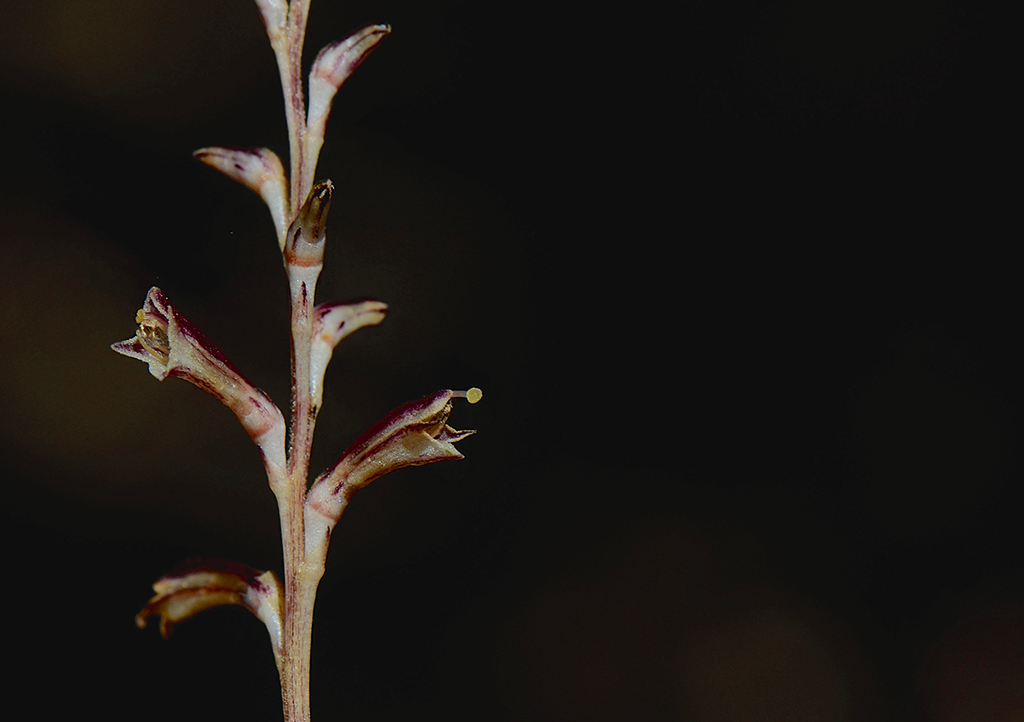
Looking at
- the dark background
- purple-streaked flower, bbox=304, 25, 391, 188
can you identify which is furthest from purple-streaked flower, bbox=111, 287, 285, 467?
the dark background

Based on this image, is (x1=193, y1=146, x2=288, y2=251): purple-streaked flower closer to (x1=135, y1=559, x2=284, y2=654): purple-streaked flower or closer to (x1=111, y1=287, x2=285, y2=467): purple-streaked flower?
(x1=111, y1=287, x2=285, y2=467): purple-streaked flower

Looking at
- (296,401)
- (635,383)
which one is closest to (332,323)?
(296,401)

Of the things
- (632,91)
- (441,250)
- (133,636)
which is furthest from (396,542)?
(632,91)

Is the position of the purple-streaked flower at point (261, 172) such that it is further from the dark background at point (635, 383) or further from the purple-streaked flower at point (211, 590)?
the dark background at point (635, 383)

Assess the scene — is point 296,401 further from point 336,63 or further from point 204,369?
point 336,63

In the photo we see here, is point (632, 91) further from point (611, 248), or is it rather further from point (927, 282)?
point (927, 282)

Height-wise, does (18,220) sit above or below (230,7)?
below
